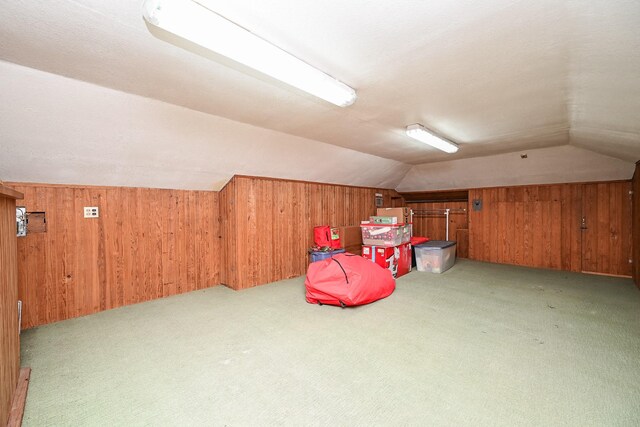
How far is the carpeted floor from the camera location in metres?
1.64

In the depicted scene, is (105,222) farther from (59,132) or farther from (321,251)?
(321,251)

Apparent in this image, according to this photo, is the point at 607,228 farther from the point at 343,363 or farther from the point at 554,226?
the point at 343,363

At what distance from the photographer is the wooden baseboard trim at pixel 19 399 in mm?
1556

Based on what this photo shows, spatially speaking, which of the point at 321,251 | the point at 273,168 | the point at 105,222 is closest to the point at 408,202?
the point at 321,251

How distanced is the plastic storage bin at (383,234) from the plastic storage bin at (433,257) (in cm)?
53

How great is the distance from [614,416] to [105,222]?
4828mm

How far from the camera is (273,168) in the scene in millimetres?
4355

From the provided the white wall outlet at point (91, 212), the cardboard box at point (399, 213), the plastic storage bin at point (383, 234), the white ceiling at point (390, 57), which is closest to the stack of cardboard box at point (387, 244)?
the plastic storage bin at point (383, 234)

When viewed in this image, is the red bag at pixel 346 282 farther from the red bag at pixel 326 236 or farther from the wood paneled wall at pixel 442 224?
the wood paneled wall at pixel 442 224

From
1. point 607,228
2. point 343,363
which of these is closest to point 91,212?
Answer: point 343,363

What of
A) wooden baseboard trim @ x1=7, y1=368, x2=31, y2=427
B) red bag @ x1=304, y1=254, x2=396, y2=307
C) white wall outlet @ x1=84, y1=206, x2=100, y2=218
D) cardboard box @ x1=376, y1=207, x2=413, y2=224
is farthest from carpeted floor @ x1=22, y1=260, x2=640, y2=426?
cardboard box @ x1=376, y1=207, x2=413, y2=224

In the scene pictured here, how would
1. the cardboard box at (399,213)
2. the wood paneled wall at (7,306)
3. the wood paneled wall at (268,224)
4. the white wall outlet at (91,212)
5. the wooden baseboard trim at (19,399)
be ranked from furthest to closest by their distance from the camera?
1. the cardboard box at (399,213)
2. the wood paneled wall at (268,224)
3. the white wall outlet at (91,212)
4. the wooden baseboard trim at (19,399)
5. the wood paneled wall at (7,306)

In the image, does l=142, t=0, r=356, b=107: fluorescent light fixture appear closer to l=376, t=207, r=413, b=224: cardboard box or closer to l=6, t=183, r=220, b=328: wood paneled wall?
l=6, t=183, r=220, b=328: wood paneled wall

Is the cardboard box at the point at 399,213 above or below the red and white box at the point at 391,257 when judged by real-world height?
above
